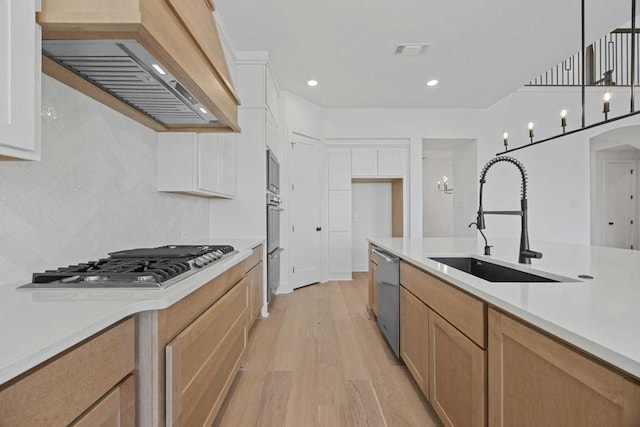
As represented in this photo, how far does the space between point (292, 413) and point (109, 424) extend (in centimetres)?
121

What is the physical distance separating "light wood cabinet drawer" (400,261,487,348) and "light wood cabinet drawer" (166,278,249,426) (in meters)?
1.04

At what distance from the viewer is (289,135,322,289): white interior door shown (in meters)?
4.63

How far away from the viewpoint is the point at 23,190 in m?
1.14

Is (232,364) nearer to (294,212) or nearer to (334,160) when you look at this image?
(294,212)

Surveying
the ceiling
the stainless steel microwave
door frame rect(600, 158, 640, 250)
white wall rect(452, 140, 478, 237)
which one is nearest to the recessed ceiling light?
the ceiling

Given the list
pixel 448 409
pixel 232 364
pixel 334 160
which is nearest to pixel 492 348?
pixel 448 409

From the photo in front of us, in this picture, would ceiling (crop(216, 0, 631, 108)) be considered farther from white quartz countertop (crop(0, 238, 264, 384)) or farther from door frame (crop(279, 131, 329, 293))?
white quartz countertop (crop(0, 238, 264, 384))

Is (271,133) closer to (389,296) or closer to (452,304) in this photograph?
(389,296)

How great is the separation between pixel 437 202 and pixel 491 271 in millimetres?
6179

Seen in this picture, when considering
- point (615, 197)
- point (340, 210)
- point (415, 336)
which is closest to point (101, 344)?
point (415, 336)

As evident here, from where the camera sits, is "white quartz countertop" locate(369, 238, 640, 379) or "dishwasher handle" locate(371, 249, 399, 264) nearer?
"white quartz countertop" locate(369, 238, 640, 379)

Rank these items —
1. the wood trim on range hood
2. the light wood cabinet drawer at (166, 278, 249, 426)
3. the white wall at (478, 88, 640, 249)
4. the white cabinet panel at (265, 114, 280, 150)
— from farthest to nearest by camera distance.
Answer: the white wall at (478, 88, 640, 249) < the white cabinet panel at (265, 114, 280, 150) < the light wood cabinet drawer at (166, 278, 249, 426) < the wood trim on range hood

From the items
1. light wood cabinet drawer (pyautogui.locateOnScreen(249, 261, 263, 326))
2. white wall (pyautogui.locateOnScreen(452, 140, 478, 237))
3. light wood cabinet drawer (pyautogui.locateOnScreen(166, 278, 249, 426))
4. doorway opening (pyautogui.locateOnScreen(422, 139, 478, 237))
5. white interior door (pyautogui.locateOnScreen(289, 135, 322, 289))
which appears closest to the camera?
light wood cabinet drawer (pyautogui.locateOnScreen(166, 278, 249, 426))

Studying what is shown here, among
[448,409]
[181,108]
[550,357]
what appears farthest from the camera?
[181,108]
